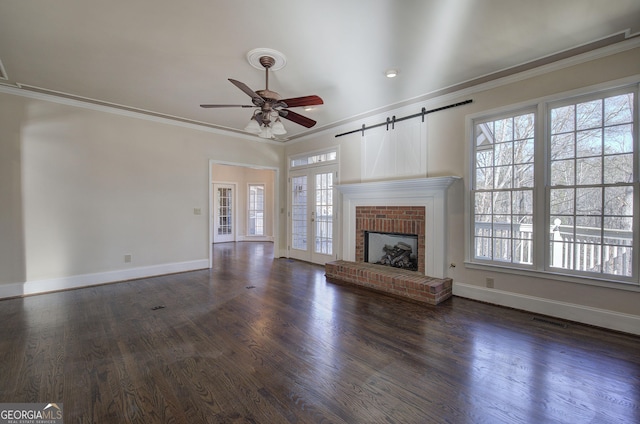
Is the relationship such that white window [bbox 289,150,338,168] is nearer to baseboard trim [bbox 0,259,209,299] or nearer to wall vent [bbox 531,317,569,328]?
baseboard trim [bbox 0,259,209,299]

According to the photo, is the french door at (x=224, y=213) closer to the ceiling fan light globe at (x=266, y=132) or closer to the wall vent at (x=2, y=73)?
the wall vent at (x=2, y=73)

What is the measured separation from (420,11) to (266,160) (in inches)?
189

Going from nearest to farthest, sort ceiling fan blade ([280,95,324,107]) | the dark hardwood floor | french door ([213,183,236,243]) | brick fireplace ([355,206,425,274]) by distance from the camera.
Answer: the dark hardwood floor → ceiling fan blade ([280,95,324,107]) → brick fireplace ([355,206,425,274]) → french door ([213,183,236,243])

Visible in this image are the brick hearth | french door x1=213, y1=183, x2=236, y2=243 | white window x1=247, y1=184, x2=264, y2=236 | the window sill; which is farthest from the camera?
white window x1=247, y1=184, x2=264, y2=236

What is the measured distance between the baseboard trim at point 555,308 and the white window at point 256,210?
7502 millimetres

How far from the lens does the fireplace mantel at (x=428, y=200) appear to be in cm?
400

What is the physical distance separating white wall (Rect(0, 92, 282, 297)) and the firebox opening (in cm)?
326

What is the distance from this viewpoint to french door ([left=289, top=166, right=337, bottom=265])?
589cm

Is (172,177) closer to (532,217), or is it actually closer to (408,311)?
(408,311)

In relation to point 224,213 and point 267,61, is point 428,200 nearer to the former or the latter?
point 267,61

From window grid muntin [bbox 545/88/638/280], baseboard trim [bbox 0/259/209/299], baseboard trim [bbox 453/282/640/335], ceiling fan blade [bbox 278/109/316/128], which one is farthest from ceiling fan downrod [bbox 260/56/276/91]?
baseboard trim [bbox 0/259/209/299]

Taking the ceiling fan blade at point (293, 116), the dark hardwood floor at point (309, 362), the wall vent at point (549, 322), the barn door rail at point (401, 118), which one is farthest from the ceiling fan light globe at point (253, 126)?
the wall vent at point (549, 322)

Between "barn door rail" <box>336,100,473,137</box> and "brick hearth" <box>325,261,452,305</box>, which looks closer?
"brick hearth" <box>325,261,452,305</box>

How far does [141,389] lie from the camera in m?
1.93
